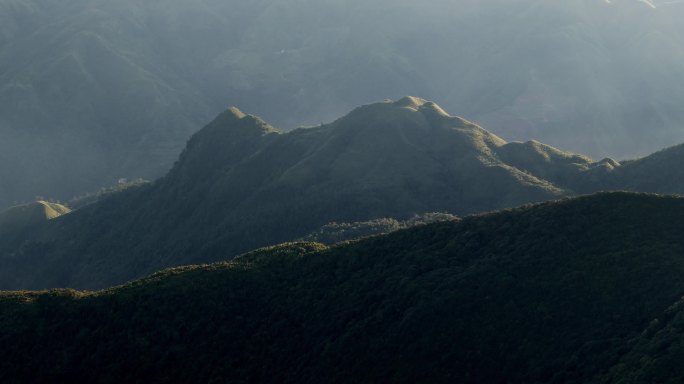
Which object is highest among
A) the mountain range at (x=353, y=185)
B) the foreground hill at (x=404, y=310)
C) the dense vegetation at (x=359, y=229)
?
the mountain range at (x=353, y=185)

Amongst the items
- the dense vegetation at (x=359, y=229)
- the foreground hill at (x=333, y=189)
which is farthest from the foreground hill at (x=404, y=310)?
the foreground hill at (x=333, y=189)

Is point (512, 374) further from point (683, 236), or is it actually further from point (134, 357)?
point (134, 357)

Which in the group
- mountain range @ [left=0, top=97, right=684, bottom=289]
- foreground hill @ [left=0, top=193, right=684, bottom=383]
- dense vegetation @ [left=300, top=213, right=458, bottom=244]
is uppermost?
mountain range @ [left=0, top=97, right=684, bottom=289]

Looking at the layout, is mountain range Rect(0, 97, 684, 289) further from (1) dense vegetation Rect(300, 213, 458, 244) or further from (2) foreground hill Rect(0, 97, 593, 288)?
(1) dense vegetation Rect(300, 213, 458, 244)

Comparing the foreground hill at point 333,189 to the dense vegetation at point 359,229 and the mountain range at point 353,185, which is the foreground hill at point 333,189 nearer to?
the mountain range at point 353,185

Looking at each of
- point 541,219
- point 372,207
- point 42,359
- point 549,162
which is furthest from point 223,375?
point 549,162

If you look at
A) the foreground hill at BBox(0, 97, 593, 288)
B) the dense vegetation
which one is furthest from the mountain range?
the dense vegetation

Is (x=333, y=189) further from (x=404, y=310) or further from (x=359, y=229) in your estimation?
(x=404, y=310)
